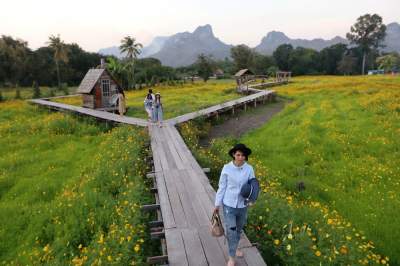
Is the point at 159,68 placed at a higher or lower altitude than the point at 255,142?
higher

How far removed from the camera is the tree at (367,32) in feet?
299

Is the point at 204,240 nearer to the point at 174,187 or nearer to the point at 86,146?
the point at 174,187

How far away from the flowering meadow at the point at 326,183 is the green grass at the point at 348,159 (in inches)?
1.2

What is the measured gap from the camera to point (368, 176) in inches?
454

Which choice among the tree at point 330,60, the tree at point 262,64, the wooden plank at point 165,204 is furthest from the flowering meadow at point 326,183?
the tree at point 330,60

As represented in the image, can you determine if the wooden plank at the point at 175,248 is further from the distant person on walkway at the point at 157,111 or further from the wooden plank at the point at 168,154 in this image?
the distant person on walkway at the point at 157,111

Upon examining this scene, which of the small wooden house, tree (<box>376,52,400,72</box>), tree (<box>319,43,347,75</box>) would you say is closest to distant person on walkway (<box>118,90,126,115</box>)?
the small wooden house

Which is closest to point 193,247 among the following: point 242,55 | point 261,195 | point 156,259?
point 156,259

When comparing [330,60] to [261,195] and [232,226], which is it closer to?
[261,195]

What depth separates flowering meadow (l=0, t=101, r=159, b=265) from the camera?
6.79m

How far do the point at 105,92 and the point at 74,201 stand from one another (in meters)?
18.5

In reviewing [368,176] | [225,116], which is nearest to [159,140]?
[368,176]

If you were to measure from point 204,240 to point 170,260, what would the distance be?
0.86 meters

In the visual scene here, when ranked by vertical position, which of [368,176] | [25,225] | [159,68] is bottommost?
[25,225]
